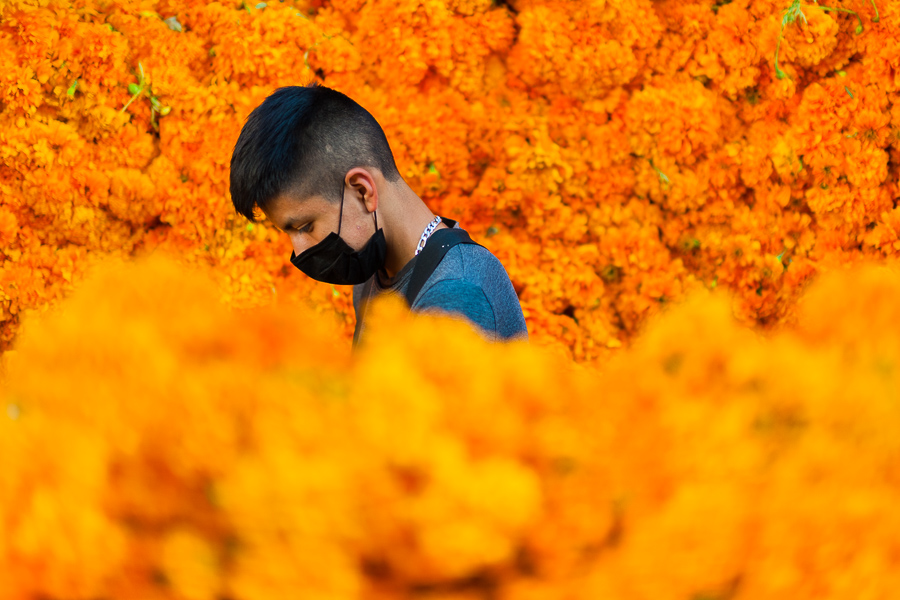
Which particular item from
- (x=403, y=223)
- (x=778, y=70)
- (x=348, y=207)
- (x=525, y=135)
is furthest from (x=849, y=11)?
(x=348, y=207)

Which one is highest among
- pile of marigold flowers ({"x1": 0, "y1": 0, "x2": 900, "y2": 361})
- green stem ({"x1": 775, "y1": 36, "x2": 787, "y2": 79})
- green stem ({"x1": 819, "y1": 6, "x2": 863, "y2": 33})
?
green stem ({"x1": 819, "y1": 6, "x2": 863, "y2": 33})

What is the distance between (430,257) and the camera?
166 cm

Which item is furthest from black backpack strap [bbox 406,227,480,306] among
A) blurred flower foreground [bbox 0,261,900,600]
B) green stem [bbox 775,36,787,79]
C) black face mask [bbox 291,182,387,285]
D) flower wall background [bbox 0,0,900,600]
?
green stem [bbox 775,36,787,79]

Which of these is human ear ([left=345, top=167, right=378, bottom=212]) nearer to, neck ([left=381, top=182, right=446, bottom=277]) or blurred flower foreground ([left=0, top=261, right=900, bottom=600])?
neck ([left=381, top=182, right=446, bottom=277])

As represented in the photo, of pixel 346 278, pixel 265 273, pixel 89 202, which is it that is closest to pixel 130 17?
pixel 89 202

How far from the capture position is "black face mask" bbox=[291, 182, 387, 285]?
1.72 m

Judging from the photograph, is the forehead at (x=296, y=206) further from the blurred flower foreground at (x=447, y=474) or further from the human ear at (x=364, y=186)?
the blurred flower foreground at (x=447, y=474)

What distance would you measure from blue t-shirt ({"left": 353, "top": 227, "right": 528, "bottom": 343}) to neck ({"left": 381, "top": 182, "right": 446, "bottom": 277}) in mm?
53

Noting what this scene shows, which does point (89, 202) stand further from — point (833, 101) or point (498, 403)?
point (833, 101)

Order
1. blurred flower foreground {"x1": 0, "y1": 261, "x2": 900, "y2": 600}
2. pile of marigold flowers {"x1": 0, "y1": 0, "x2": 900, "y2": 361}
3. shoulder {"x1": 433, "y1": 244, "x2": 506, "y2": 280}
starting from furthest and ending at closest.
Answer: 1. pile of marigold flowers {"x1": 0, "y1": 0, "x2": 900, "y2": 361}
2. shoulder {"x1": 433, "y1": 244, "x2": 506, "y2": 280}
3. blurred flower foreground {"x1": 0, "y1": 261, "x2": 900, "y2": 600}

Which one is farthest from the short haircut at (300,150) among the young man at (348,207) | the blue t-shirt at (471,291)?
the blue t-shirt at (471,291)

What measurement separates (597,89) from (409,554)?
301 cm

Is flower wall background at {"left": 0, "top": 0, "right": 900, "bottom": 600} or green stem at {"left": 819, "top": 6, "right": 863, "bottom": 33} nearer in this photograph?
flower wall background at {"left": 0, "top": 0, "right": 900, "bottom": 600}

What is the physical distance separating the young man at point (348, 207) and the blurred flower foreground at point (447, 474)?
Answer: 103cm
